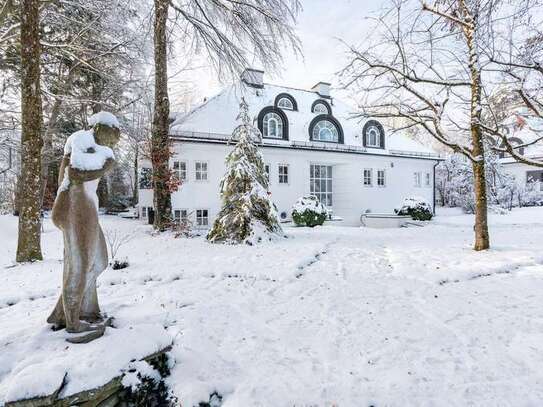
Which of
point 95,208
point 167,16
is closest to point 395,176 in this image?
point 167,16

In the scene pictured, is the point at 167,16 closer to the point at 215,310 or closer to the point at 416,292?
the point at 215,310

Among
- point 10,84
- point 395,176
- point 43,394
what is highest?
point 10,84

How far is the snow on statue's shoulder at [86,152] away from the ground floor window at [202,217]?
1267 cm

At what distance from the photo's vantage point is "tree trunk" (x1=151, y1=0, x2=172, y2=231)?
10.6 metres

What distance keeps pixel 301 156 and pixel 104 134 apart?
15.1 m

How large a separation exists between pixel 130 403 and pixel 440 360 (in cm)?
266

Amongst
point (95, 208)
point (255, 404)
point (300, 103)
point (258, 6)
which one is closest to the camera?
point (255, 404)

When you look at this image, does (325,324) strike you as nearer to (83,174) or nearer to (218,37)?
(83,174)

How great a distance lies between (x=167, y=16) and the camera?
35.8ft

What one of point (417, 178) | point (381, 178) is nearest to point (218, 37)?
point (381, 178)

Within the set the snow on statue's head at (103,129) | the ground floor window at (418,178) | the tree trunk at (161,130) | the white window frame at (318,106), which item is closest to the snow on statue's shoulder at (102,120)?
the snow on statue's head at (103,129)

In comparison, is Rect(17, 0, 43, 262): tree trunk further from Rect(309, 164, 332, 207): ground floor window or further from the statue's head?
Rect(309, 164, 332, 207): ground floor window

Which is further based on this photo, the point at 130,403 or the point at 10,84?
the point at 10,84

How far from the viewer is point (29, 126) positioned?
20.7 ft
